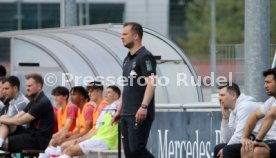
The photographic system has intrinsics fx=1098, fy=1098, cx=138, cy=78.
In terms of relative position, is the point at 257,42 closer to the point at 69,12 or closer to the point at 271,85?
the point at 271,85

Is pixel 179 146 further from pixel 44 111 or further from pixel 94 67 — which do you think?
pixel 94 67

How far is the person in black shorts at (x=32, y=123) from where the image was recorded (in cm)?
1650

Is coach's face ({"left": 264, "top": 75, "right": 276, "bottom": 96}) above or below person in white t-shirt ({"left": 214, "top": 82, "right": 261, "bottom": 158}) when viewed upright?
above

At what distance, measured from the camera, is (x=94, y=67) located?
2003cm

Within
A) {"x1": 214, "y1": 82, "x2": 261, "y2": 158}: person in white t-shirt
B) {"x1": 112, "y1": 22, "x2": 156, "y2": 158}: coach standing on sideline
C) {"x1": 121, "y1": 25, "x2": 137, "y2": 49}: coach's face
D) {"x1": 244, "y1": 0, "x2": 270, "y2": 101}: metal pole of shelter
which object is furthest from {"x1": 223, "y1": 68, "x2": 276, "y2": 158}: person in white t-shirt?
{"x1": 121, "y1": 25, "x2": 137, "y2": 49}: coach's face

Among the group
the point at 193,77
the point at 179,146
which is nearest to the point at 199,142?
the point at 179,146

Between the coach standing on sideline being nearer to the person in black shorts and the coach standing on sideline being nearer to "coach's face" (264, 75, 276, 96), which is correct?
"coach's face" (264, 75, 276, 96)

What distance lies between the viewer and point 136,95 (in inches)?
529

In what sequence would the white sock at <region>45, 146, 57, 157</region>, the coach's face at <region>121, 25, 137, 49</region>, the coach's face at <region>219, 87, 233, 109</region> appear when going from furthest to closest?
the white sock at <region>45, 146, 57, 157</region>
the coach's face at <region>219, 87, 233, 109</region>
the coach's face at <region>121, 25, 137, 49</region>

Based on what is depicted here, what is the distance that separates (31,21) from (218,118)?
39601mm

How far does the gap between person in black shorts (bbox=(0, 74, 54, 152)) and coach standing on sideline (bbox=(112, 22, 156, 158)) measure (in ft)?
10.4

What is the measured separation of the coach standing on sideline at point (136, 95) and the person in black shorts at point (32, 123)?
3.16 meters

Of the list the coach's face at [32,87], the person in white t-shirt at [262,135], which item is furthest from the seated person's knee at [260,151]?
the coach's face at [32,87]

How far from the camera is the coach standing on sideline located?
13.2m
